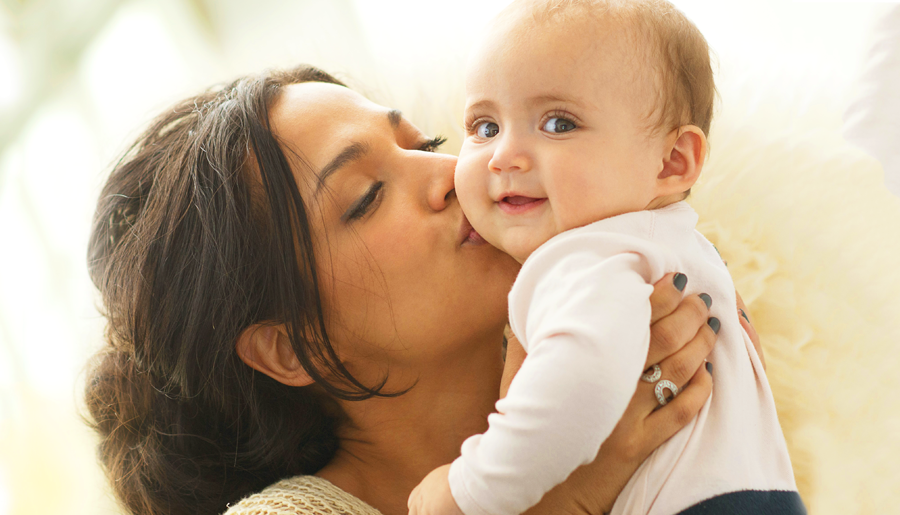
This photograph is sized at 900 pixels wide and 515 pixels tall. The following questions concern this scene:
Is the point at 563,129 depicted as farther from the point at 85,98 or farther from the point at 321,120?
the point at 85,98

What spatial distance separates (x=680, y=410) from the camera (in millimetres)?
847

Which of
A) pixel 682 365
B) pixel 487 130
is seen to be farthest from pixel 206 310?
pixel 682 365

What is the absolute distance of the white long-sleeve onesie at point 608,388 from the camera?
0.66 m

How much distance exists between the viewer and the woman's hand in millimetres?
851

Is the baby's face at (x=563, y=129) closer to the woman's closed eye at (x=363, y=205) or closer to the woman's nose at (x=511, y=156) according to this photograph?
the woman's nose at (x=511, y=156)

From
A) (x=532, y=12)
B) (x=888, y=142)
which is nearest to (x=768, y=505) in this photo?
(x=532, y=12)

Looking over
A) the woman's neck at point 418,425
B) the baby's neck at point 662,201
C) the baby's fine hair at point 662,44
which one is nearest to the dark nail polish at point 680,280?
the baby's neck at point 662,201

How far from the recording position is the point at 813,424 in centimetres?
133

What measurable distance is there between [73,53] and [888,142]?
8.25 feet

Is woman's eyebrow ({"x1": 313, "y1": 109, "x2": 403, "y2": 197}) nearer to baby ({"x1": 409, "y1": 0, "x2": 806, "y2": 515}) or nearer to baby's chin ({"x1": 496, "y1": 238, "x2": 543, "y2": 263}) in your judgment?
baby ({"x1": 409, "y1": 0, "x2": 806, "y2": 515})

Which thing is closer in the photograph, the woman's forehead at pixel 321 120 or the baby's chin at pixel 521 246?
the baby's chin at pixel 521 246

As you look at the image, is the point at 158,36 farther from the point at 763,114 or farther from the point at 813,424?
the point at 813,424

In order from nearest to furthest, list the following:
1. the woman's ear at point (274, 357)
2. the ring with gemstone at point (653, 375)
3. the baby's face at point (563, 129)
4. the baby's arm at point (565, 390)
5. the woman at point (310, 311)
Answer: the baby's arm at point (565, 390), the baby's face at point (563, 129), the ring with gemstone at point (653, 375), the woman at point (310, 311), the woman's ear at point (274, 357)

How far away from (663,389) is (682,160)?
1.11ft
